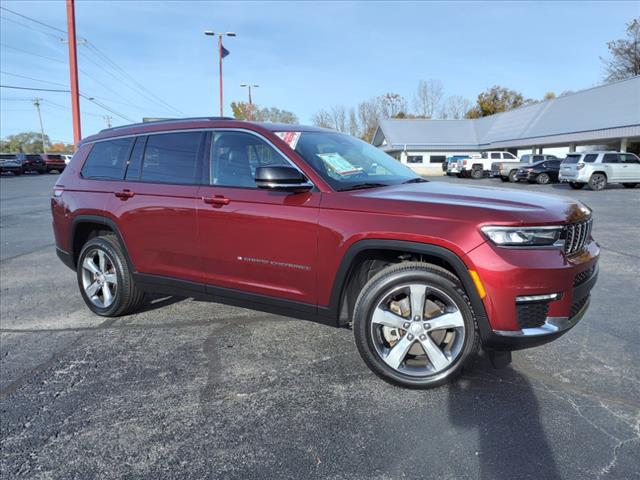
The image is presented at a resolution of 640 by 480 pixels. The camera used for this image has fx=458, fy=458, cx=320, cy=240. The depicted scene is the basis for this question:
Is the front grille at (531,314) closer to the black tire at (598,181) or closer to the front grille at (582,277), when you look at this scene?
the front grille at (582,277)

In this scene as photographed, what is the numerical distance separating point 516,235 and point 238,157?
7.11 feet

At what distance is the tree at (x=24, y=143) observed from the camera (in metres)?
108

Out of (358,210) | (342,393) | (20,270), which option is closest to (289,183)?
(358,210)

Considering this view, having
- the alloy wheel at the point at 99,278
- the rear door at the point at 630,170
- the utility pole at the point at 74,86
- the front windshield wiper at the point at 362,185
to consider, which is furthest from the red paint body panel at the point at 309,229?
the rear door at the point at 630,170

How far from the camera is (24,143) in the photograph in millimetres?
115812

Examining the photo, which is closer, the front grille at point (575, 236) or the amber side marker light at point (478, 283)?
the amber side marker light at point (478, 283)

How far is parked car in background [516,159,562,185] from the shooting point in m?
26.1

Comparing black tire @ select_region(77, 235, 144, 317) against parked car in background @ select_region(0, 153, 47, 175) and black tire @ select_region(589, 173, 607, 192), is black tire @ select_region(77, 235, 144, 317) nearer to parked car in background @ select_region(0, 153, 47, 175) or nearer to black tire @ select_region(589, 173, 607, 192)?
black tire @ select_region(589, 173, 607, 192)

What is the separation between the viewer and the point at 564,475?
2.25 meters

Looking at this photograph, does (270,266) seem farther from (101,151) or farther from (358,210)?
(101,151)

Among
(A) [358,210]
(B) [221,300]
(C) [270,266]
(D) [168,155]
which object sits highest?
A: (D) [168,155]

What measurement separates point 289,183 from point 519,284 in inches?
62.6

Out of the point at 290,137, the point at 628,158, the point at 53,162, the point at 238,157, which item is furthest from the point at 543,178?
the point at 53,162

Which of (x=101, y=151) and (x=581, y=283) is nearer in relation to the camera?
(x=581, y=283)
